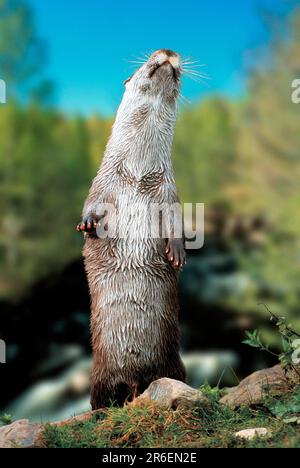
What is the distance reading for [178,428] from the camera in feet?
15.6

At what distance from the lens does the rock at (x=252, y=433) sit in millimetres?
4531

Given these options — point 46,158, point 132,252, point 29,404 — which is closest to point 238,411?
point 132,252

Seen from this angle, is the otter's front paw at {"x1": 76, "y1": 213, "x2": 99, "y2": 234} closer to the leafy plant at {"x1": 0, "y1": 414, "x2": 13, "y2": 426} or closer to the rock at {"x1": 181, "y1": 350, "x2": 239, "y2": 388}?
the leafy plant at {"x1": 0, "y1": 414, "x2": 13, "y2": 426}

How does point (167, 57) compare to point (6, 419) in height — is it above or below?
above

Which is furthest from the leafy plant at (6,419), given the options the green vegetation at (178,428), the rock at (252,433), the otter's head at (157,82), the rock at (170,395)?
the otter's head at (157,82)

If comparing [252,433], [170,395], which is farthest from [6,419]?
[252,433]

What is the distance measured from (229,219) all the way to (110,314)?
13.1 metres

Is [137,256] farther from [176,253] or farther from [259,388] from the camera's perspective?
[259,388]

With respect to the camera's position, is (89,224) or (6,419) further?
(6,419)

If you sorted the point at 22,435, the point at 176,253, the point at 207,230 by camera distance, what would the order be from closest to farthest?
the point at 22,435
the point at 176,253
the point at 207,230

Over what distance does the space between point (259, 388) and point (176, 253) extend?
Result: 3.97ft

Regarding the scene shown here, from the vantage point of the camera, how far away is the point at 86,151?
18547mm

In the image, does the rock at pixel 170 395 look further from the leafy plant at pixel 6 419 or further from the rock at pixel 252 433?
the leafy plant at pixel 6 419

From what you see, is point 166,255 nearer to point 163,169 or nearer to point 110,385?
point 163,169
